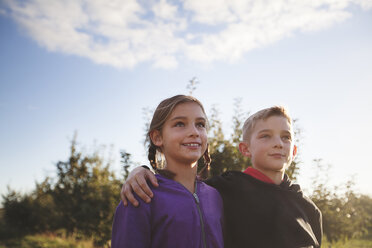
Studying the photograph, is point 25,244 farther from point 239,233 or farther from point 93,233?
point 239,233

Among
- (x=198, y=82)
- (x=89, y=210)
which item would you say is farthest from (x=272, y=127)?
(x=89, y=210)

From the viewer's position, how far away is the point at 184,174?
6.67 feet

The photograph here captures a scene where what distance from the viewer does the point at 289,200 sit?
2.26 m

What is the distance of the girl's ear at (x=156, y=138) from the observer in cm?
214

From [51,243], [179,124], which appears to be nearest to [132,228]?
[179,124]

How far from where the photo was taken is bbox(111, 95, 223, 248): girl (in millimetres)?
1610

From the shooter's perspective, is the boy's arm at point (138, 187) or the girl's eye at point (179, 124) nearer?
the boy's arm at point (138, 187)

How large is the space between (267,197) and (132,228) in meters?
1.19

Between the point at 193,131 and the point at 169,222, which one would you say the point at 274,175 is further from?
the point at 169,222

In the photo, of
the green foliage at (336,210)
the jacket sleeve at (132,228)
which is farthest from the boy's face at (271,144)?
the green foliage at (336,210)

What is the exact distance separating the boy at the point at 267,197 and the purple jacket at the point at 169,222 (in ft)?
0.65

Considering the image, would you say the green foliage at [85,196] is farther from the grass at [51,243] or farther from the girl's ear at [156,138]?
the girl's ear at [156,138]

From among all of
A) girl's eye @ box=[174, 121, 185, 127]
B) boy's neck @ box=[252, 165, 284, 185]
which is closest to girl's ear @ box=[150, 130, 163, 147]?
girl's eye @ box=[174, 121, 185, 127]

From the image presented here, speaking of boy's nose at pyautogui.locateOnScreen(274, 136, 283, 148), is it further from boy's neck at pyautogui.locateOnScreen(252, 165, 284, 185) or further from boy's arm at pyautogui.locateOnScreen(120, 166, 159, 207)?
boy's arm at pyautogui.locateOnScreen(120, 166, 159, 207)
